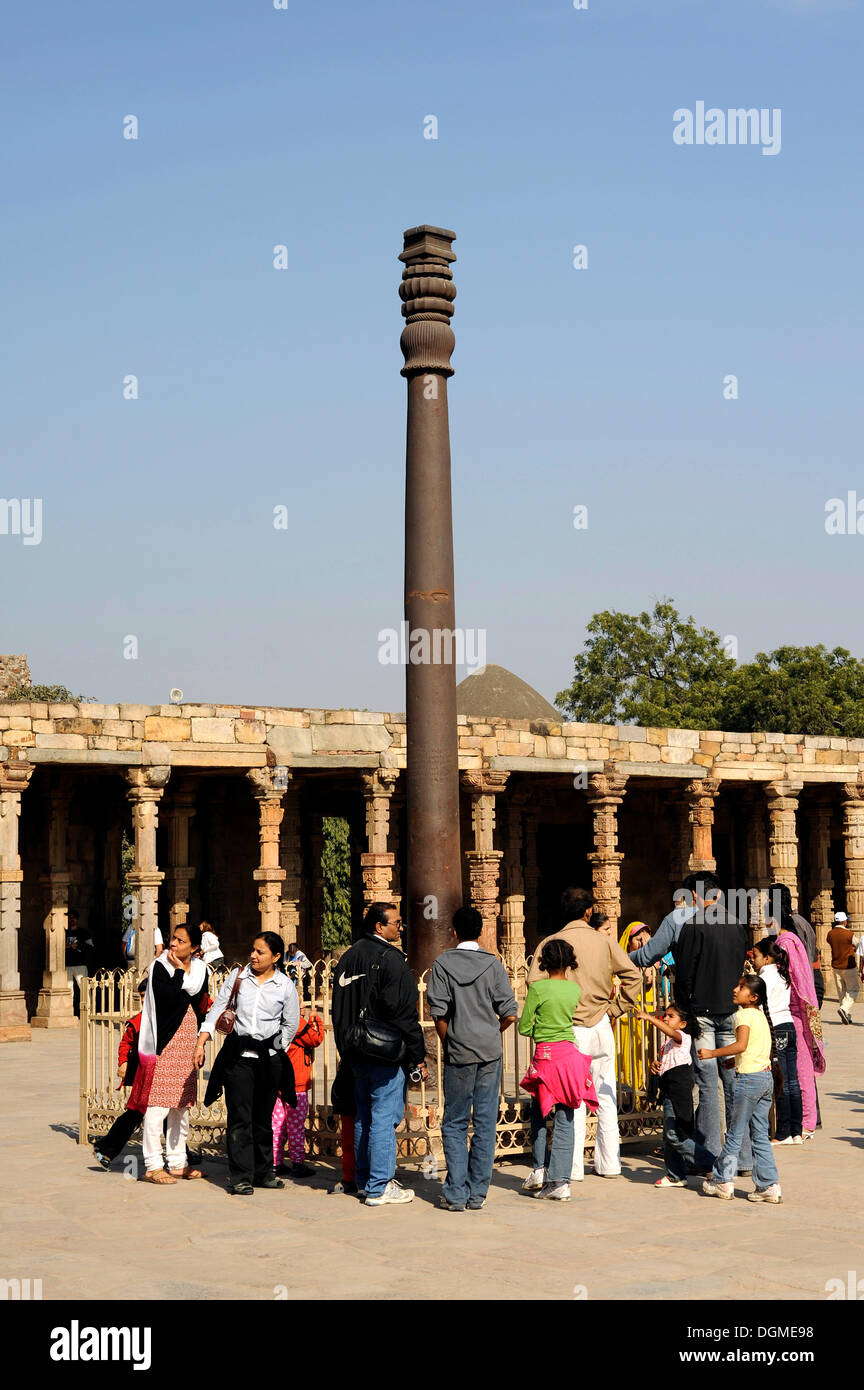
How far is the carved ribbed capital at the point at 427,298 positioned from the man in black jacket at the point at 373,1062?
354cm

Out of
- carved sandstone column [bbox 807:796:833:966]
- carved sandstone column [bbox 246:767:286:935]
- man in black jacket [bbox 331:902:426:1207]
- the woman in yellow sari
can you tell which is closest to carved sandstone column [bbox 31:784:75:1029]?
carved sandstone column [bbox 246:767:286:935]

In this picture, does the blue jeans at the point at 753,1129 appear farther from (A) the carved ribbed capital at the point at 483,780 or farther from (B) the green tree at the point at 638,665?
(B) the green tree at the point at 638,665

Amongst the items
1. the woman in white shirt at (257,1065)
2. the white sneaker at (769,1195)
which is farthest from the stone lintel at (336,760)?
the white sneaker at (769,1195)

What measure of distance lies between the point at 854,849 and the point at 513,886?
19.1 ft

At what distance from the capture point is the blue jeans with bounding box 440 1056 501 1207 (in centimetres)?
713

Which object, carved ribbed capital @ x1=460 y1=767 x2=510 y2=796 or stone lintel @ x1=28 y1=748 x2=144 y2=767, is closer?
stone lintel @ x1=28 y1=748 x2=144 y2=767

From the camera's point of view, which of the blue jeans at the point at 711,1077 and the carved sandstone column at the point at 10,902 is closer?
the blue jeans at the point at 711,1077

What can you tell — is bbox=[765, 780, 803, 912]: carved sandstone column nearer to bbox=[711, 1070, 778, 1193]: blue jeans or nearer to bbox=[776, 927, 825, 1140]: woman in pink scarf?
bbox=[776, 927, 825, 1140]: woman in pink scarf

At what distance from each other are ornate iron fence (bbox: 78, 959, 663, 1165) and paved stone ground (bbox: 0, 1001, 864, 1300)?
0.20m

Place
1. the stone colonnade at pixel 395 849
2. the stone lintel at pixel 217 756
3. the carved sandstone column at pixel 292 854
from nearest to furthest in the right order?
the stone colonnade at pixel 395 849, the stone lintel at pixel 217 756, the carved sandstone column at pixel 292 854

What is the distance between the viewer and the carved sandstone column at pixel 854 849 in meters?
25.2

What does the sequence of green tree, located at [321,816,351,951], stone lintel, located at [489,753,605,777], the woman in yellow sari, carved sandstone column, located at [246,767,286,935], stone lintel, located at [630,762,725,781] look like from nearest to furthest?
the woman in yellow sari
carved sandstone column, located at [246,767,286,935]
stone lintel, located at [489,753,605,777]
stone lintel, located at [630,762,725,781]
green tree, located at [321,816,351,951]

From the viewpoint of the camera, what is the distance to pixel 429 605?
8961mm
